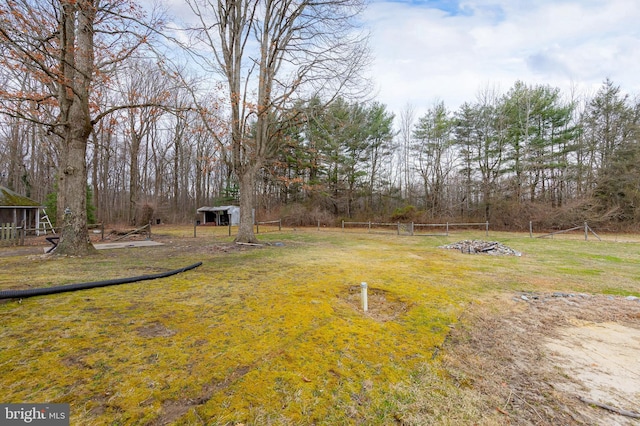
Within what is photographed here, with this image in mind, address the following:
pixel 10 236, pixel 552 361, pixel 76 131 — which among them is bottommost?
pixel 552 361

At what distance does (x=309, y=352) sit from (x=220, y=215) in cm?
2981

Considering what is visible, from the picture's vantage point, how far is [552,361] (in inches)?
97.9

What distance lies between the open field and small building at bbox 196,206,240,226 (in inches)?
934

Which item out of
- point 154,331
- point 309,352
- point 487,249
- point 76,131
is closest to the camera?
point 309,352

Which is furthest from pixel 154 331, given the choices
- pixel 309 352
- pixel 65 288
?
pixel 65 288

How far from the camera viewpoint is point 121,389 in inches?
73.1

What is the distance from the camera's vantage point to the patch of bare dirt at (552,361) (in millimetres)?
1864

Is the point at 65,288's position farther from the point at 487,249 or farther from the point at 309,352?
the point at 487,249

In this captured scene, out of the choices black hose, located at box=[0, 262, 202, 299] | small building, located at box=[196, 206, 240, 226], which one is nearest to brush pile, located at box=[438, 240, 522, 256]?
black hose, located at box=[0, 262, 202, 299]

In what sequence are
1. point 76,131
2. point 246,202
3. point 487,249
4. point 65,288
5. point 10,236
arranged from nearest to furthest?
point 65,288 → point 76,131 → point 487,249 → point 246,202 → point 10,236

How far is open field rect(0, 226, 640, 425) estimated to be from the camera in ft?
5.82

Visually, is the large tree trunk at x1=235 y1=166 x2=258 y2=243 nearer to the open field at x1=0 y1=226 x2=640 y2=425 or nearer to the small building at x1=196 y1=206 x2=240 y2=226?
the open field at x1=0 y1=226 x2=640 y2=425

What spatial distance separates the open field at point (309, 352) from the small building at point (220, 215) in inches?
934

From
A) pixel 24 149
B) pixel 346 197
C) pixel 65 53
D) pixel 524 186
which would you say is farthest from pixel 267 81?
pixel 24 149
